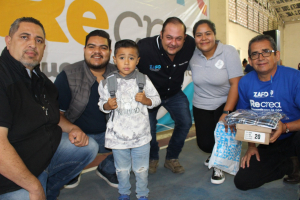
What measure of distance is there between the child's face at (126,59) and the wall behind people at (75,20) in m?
1.20

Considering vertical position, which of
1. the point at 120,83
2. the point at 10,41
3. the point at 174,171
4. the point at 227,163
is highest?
the point at 10,41

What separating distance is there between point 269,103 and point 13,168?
6.41 ft

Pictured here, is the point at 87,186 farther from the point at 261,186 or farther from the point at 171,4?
the point at 171,4

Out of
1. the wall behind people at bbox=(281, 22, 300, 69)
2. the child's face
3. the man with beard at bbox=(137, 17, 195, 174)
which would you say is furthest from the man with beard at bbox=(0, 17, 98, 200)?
the wall behind people at bbox=(281, 22, 300, 69)

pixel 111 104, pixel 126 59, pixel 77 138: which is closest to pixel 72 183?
pixel 77 138

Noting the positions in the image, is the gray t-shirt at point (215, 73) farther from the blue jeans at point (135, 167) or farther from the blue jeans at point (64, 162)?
the blue jeans at point (64, 162)

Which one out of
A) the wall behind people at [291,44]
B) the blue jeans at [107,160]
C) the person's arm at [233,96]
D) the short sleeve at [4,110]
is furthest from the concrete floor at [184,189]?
the wall behind people at [291,44]

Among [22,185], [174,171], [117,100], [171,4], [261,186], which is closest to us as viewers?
[22,185]

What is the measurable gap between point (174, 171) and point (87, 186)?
3.16 feet

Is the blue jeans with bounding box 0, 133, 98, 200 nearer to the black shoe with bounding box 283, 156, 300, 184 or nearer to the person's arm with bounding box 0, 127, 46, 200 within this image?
the person's arm with bounding box 0, 127, 46, 200

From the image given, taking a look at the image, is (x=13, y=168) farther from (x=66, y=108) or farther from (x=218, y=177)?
(x=218, y=177)

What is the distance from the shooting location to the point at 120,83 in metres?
1.74

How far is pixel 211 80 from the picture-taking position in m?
2.22

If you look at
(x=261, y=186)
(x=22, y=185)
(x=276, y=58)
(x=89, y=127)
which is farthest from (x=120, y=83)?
(x=261, y=186)
